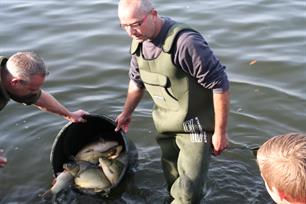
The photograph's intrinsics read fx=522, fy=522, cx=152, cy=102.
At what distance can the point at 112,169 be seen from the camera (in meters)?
5.59

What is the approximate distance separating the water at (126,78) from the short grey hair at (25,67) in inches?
59.9

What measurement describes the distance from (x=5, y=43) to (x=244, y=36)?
4.29 metres

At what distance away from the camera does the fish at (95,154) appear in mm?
5785

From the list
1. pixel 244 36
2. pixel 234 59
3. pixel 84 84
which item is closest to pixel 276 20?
pixel 244 36

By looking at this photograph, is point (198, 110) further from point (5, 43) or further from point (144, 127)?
point (5, 43)

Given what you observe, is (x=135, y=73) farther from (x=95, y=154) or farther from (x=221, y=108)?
(x=95, y=154)

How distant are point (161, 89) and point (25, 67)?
1366mm

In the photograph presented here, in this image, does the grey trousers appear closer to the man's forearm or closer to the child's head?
the man's forearm

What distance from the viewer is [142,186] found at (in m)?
5.97

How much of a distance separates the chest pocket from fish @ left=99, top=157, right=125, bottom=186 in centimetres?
98

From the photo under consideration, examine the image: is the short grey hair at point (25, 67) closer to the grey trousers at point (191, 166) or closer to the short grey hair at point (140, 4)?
the short grey hair at point (140, 4)

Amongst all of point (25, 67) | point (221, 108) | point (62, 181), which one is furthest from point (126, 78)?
point (221, 108)

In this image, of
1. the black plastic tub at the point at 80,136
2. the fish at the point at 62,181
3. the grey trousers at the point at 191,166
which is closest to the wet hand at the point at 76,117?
the black plastic tub at the point at 80,136

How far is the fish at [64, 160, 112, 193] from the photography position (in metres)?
5.54
